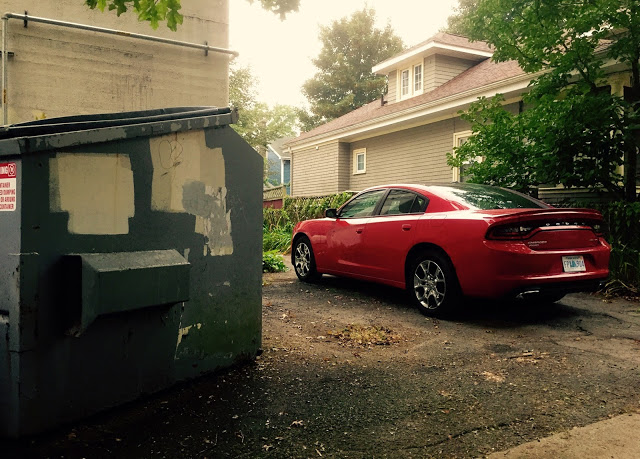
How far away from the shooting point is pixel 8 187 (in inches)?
93.1

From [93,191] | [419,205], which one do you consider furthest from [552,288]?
[93,191]

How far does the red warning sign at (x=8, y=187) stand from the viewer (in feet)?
7.69

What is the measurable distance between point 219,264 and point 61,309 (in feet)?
3.56

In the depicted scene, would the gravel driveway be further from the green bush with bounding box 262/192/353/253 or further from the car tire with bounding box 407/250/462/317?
the green bush with bounding box 262/192/353/253

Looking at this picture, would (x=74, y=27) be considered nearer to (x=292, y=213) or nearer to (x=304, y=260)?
(x=304, y=260)

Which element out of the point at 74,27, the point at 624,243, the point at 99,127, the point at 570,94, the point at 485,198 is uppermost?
the point at 74,27

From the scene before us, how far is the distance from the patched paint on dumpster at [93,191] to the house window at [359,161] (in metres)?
16.5

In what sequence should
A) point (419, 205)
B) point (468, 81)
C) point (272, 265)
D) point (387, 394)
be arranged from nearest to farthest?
point (387, 394) → point (419, 205) → point (272, 265) → point (468, 81)

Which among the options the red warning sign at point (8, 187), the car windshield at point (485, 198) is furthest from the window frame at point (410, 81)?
the red warning sign at point (8, 187)

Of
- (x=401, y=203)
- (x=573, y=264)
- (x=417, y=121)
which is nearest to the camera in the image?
(x=573, y=264)

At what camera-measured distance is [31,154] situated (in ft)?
7.69

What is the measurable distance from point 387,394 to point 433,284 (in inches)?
91.5

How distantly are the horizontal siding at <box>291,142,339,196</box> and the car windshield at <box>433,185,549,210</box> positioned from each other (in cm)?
1415

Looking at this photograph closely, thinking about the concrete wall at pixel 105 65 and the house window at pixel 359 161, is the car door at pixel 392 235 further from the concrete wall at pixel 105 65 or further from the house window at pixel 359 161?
the house window at pixel 359 161
